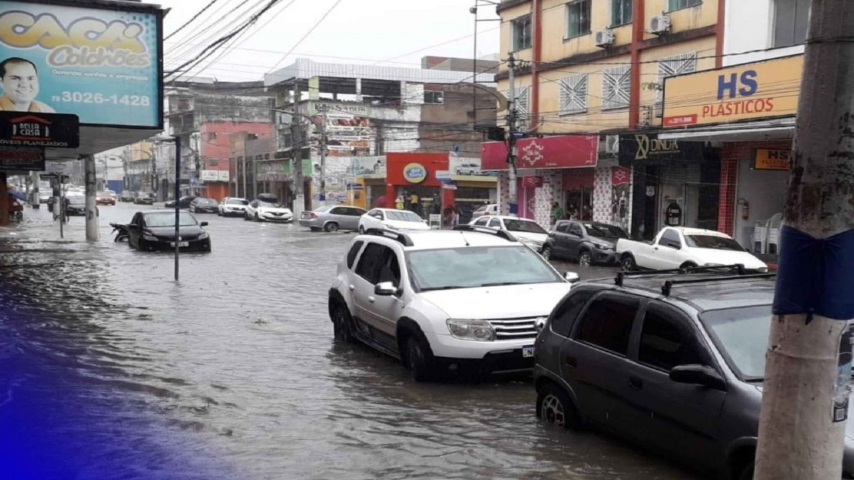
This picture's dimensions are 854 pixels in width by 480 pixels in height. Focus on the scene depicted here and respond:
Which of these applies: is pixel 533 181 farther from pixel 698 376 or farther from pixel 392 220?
pixel 698 376

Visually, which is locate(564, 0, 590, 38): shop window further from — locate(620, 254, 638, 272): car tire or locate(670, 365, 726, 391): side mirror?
locate(670, 365, 726, 391): side mirror

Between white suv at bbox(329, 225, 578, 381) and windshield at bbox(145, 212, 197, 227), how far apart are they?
1854 centimetres

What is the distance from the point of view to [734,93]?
23.8m

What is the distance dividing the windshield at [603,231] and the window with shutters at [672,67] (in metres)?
5.54

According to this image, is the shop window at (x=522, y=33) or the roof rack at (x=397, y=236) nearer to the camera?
the roof rack at (x=397, y=236)

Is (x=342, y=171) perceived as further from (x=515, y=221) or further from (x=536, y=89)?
(x=515, y=221)

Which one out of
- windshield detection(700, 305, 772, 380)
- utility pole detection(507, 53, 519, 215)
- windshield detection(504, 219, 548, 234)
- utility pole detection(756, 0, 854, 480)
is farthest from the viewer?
utility pole detection(507, 53, 519, 215)

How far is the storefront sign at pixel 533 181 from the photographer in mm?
37594

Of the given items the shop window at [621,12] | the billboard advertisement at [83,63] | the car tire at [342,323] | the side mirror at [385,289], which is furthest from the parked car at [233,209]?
the side mirror at [385,289]

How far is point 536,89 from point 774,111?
16059 mm

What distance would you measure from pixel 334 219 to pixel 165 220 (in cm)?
1541

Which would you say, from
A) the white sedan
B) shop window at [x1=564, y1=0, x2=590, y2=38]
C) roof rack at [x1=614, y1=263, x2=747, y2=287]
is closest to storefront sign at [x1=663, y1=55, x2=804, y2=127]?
shop window at [x1=564, y1=0, x2=590, y2=38]

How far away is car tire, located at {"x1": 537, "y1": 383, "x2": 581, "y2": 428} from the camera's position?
669cm

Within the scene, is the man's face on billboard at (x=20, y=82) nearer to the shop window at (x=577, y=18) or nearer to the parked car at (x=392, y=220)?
the parked car at (x=392, y=220)
